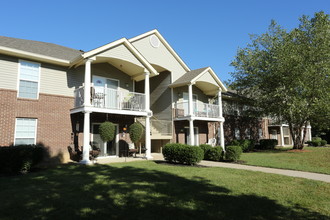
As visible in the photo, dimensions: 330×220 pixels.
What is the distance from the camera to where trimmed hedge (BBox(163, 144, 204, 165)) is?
10672 mm

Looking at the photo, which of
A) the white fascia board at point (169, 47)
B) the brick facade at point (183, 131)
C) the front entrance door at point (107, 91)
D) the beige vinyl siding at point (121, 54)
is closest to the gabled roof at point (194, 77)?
the white fascia board at point (169, 47)

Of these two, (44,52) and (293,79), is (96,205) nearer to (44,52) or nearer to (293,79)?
(44,52)

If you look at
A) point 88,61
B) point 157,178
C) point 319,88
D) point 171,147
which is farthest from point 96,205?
point 319,88

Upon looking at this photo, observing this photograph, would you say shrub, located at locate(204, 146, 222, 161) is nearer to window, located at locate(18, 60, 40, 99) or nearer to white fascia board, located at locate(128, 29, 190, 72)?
white fascia board, located at locate(128, 29, 190, 72)

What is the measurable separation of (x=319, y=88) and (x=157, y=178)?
16082mm

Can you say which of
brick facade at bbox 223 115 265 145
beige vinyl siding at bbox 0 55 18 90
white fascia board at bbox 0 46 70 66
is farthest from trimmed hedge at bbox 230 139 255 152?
beige vinyl siding at bbox 0 55 18 90

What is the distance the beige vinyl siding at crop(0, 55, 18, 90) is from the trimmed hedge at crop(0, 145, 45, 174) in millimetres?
3961

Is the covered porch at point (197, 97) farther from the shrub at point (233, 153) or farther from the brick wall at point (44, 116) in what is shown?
the brick wall at point (44, 116)

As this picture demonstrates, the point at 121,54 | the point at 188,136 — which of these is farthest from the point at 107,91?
the point at 188,136

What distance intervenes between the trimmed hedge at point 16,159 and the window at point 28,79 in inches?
152

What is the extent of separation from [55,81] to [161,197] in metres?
9.86

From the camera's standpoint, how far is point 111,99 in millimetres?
13547

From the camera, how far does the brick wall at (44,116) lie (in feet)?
35.2

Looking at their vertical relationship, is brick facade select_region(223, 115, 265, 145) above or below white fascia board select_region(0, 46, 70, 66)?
below
